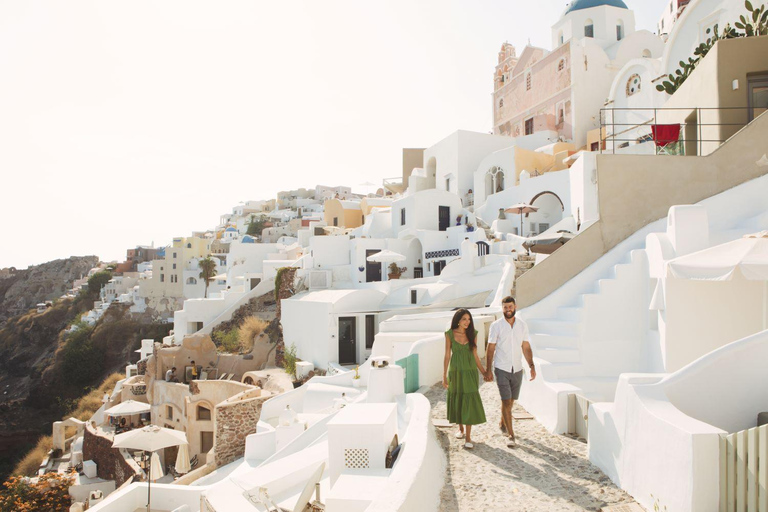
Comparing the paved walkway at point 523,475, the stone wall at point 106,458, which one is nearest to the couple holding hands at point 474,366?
the paved walkway at point 523,475

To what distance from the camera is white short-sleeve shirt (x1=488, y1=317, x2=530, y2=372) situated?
5.41 m

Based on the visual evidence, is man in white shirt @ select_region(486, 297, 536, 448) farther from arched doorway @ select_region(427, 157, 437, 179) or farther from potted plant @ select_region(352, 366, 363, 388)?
arched doorway @ select_region(427, 157, 437, 179)

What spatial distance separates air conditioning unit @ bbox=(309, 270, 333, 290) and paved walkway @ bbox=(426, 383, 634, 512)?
69.8 ft

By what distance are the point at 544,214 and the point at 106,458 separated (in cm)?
2245

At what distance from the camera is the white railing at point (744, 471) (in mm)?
3111

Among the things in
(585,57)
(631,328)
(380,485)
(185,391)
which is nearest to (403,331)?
(631,328)

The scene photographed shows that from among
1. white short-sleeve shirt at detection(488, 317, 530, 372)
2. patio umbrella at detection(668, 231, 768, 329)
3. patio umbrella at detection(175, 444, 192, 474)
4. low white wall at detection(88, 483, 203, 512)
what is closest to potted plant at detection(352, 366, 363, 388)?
low white wall at detection(88, 483, 203, 512)

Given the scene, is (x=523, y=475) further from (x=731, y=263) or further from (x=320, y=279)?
(x=320, y=279)

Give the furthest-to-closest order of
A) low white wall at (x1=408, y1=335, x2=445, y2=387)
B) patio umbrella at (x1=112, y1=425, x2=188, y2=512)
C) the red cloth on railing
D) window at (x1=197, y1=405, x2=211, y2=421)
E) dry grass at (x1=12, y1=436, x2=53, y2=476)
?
dry grass at (x1=12, y1=436, x2=53, y2=476) → window at (x1=197, y1=405, x2=211, y2=421) → patio umbrella at (x1=112, y1=425, x2=188, y2=512) → the red cloth on railing → low white wall at (x1=408, y1=335, x2=445, y2=387)

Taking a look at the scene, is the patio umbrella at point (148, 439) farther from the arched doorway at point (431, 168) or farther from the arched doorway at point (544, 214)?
the arched doorway at point (431, 168)

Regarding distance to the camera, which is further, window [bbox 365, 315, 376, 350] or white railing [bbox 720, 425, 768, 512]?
window [bbox 365, 315, 376, 350]

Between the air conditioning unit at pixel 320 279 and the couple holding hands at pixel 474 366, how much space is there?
21.7 m

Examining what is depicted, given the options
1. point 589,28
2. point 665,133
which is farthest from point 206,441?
point 589,28

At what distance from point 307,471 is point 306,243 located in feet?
111
